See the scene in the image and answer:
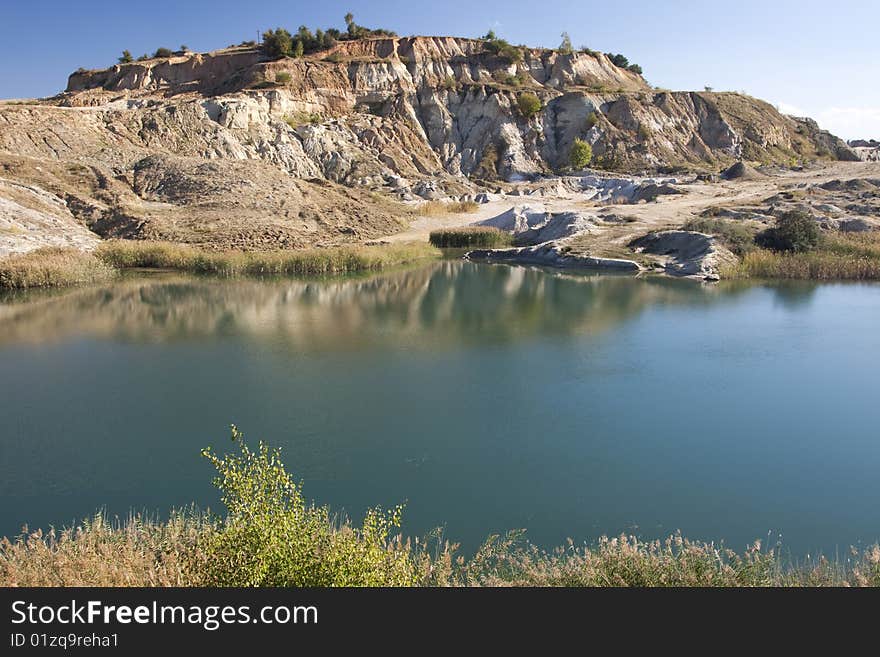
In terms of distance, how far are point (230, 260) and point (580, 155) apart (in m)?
40.8

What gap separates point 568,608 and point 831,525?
5.64m

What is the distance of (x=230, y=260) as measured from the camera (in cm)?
3055

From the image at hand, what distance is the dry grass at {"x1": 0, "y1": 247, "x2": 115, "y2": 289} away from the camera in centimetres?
2542

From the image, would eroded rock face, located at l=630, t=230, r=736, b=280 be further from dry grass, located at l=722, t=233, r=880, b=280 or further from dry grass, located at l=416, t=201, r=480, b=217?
dry grass, located at l=416, t=201, r=480, b=217

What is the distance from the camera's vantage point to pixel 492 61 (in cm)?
7406

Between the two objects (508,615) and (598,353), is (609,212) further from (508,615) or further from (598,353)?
(508,615)

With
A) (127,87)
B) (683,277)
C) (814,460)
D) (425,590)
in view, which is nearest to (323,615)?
(425,590)

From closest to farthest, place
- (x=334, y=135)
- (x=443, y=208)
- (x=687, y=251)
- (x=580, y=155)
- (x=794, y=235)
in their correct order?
1. (x=794, y=235)
2. (x=687, y=251)
3. (x=443, y=208)
4. (x=334, y=135)
5. (x=580, y=155)

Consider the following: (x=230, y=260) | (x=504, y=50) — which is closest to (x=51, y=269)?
(x=230, y=260)

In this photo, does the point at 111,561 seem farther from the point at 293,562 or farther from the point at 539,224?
the point at 539,224

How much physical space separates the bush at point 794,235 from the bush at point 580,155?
1246 inches

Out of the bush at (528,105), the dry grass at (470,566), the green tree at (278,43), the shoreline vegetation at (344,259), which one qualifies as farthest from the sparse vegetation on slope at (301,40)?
the dry grass at (470,566)

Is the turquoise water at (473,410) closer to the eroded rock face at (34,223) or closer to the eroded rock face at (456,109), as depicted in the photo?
the eroded rock face at (34,223)

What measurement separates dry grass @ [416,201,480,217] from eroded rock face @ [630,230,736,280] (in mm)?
15558
